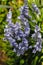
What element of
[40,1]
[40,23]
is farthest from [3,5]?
[40,23]

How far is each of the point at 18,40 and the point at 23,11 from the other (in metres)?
0.39

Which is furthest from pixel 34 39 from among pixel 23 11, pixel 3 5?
pixel 3 5

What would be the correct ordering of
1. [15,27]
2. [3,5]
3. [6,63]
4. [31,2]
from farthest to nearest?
[3,5] → [31,2] → [6,63] → [15,27]

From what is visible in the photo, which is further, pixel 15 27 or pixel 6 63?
pixel 6 63

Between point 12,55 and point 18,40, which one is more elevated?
point 18,40

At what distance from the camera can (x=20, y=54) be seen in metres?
3.57

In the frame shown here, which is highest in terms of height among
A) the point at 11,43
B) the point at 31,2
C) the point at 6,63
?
the point at 31,2

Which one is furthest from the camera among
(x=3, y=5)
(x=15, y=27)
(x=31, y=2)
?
(x=3, y=5)

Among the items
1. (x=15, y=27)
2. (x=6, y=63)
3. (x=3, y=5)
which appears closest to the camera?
(x=15, y=27)

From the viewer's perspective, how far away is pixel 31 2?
398 centimetres

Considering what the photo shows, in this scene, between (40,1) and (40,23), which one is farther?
(40,1)

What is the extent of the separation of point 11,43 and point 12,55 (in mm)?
240

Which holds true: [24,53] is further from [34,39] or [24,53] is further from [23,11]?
[23,11]

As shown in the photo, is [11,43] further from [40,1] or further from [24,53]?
[40,1]
